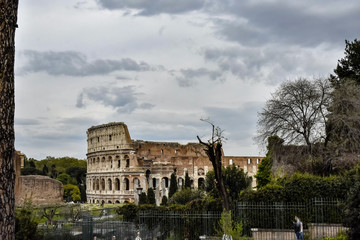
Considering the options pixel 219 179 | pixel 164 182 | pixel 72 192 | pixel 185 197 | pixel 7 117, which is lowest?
pixel 72 192

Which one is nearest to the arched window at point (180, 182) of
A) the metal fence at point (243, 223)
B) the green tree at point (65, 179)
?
the green tree at point (65, 179)

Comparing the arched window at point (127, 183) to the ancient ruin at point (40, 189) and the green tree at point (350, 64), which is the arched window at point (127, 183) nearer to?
the ancient ruin at point (40, 189)

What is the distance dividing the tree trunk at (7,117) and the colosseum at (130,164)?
52.7 metres

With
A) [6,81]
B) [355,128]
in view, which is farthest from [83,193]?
[6,81]

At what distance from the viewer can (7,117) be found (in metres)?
5.35

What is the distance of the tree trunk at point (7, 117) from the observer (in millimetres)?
5184

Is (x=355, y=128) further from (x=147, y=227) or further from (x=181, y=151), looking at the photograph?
(x=181, y=151)

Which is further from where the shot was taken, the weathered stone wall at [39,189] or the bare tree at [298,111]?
the weathered stone wall at [39,189]

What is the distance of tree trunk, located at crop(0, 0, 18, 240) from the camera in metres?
5.18

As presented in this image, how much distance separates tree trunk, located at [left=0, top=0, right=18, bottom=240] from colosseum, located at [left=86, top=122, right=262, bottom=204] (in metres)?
52.7

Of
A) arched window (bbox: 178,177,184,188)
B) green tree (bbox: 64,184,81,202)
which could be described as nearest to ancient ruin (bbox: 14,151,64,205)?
arched window (bbox: 178,177,184,188)

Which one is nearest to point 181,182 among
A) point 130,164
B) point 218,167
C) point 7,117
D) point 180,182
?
point 180,182

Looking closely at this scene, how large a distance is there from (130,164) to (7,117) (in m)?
56.7

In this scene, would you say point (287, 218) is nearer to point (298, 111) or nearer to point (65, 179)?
point (298, 111)
